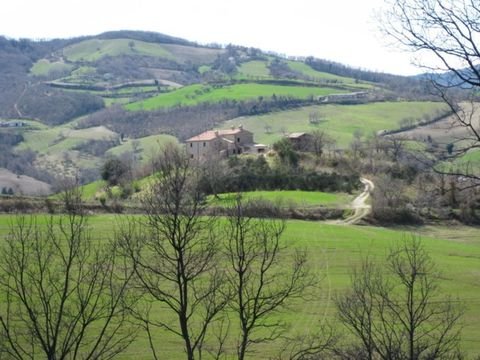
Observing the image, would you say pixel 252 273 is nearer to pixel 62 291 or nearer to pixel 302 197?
pixel 62 291

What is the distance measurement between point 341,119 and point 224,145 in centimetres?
6742

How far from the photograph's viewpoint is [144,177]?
94188mm

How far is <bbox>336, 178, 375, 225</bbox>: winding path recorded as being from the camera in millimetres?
66969

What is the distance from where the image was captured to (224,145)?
327 feet

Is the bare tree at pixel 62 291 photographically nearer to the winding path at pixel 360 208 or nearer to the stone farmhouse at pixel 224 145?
the winding path at pixel 360 208

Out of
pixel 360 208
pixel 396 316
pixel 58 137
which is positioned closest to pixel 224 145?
pixel 360 208

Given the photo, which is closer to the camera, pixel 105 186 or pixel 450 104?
pixel 450 104

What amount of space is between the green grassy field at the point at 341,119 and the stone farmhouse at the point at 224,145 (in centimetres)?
3429

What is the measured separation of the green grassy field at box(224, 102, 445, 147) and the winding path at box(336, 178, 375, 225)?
5852 cm

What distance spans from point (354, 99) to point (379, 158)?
95.0m

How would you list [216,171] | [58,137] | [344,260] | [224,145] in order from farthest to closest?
[58,137] < [224,145] < [216,171] < [344,260]

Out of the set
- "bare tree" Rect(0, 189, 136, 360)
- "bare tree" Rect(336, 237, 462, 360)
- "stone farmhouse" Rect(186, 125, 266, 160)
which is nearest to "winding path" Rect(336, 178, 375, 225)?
"stone farmhouse" Rect(186, 125, 266, 160)

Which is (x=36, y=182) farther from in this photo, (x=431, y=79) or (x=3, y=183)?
(x=431, y=79)

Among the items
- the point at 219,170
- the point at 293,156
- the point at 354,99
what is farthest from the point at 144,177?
the point at 354,99
